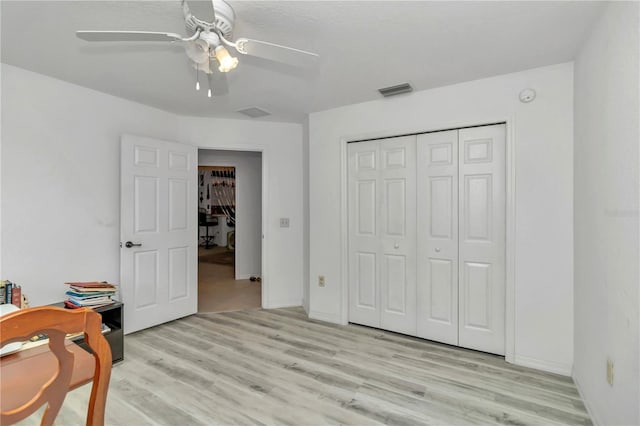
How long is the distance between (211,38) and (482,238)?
2.45 m

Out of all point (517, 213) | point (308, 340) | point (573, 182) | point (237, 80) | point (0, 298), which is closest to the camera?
point (0, 298)

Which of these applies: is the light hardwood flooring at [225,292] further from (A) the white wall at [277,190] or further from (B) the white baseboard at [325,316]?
(B) the white baseboard at [325,316]

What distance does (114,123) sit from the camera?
3.01 metres

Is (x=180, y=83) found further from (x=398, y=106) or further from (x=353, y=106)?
(x=398, y=106)

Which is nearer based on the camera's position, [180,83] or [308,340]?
[180,83]

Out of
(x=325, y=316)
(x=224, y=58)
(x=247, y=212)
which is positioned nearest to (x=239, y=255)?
(x=247, y=212)

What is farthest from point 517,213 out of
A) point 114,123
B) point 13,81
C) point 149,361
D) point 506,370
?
point 13,81

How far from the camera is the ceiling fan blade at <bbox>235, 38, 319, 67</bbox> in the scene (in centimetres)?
152

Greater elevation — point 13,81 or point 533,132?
point 13,81

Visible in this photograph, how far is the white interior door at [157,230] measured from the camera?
9.84ft

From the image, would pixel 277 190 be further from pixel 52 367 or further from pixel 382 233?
pixel 52 367

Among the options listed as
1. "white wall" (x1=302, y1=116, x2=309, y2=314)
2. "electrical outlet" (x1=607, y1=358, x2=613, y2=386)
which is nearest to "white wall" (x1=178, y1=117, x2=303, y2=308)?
"white wall" (x1=302, y1=116, x2=309, y2=314)

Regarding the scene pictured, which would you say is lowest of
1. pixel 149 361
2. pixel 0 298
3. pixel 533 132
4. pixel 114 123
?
pixel 149 361

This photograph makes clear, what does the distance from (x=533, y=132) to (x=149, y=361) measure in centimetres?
350
